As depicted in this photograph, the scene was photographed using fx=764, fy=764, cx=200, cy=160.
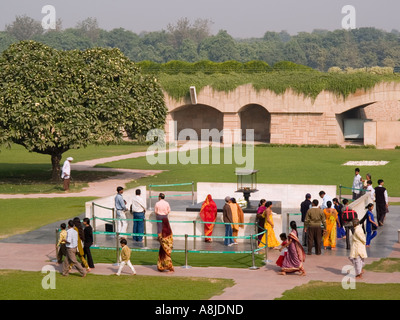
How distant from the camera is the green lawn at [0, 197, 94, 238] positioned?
Answer: 79.6 ft

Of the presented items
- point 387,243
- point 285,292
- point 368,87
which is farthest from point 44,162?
point 285,292

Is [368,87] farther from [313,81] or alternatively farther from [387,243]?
[387,243]

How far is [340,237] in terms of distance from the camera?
2181 cm

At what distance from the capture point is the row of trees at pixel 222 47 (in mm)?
152125

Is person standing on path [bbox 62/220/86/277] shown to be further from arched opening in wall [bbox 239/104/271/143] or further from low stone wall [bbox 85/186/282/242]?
arched opening in wall [bbox 239/104/271/143]

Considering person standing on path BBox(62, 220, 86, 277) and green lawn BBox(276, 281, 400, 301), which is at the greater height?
person standing on path BBox(62, 220, 86, 277)

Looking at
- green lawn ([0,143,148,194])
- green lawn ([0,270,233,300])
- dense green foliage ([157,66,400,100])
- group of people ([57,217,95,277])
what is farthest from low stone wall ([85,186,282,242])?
dense green foliage ([157,66,400,100])

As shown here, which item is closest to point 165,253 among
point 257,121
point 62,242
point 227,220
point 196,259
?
point 196,259

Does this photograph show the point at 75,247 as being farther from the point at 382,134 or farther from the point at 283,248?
the point at 382,134

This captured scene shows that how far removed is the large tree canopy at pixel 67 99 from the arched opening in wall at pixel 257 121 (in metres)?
26.7

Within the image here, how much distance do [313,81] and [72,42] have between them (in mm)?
104222

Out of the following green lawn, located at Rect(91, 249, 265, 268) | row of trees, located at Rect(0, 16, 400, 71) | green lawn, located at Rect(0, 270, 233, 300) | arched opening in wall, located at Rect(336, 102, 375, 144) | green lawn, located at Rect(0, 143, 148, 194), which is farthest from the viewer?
row of trees, located at Rect(0, 16, 400, 71)

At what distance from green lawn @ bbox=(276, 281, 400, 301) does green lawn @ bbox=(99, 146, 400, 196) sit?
15.1 meters

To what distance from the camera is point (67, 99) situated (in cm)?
3272
